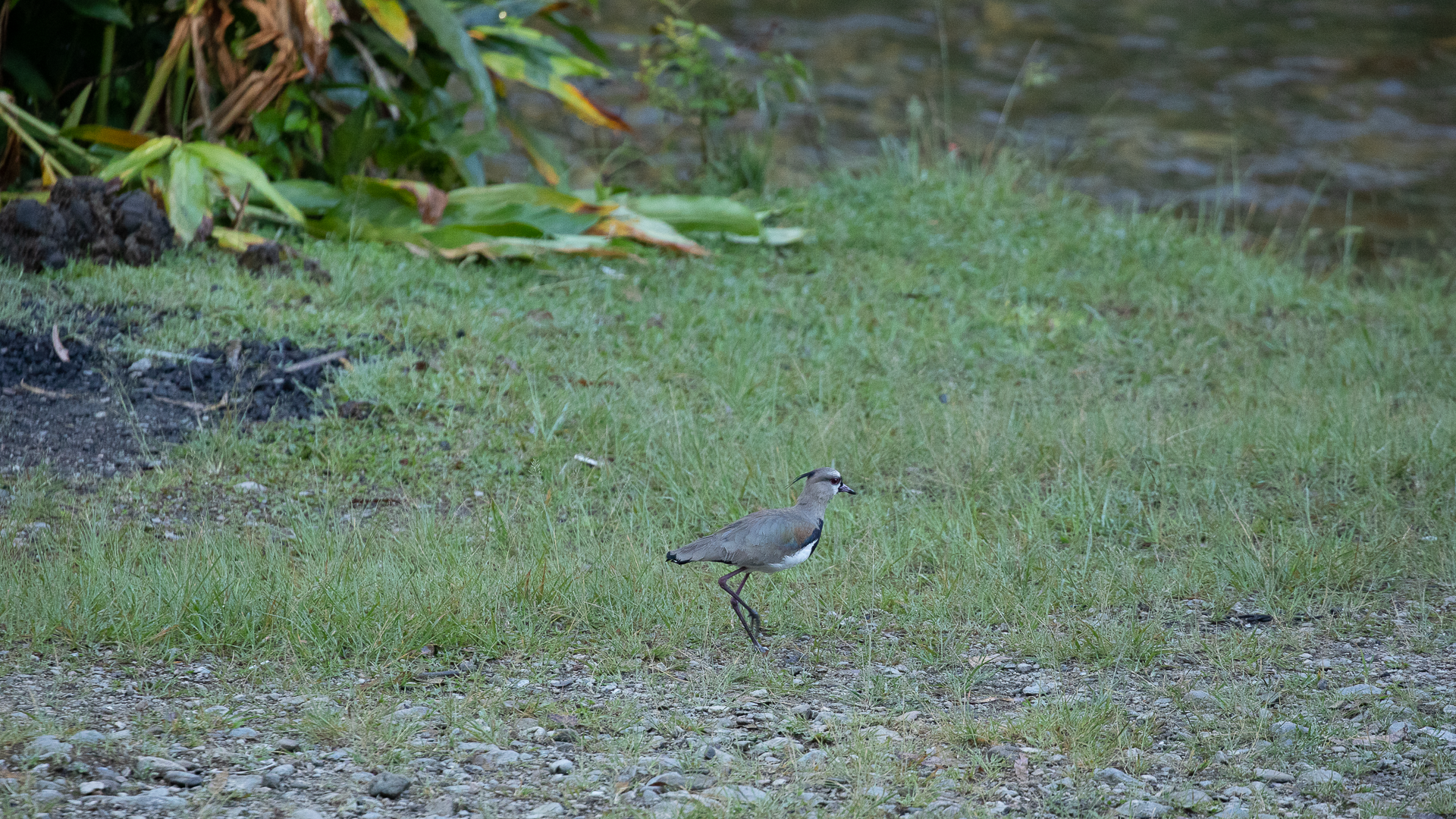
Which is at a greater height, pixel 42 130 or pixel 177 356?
pixel 42 130

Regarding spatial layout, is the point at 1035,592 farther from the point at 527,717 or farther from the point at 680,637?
the point at 527,717

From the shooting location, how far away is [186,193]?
253 inches

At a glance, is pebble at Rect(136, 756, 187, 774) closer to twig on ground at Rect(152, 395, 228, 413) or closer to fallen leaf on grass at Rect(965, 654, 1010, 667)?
fallen leaf on grass at Rect(965, 654, 1010, 667)

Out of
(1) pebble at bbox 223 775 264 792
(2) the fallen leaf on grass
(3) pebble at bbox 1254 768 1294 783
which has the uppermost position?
(1) pebble at bbox 223 775 264 792

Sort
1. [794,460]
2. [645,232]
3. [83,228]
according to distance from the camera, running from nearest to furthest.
Result: [794,460]
[83,228]
[645,232]

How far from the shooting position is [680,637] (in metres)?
3.91

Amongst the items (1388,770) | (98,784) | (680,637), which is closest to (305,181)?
(680,637)

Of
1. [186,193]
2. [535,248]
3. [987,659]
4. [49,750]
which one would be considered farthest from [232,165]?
[987,659]

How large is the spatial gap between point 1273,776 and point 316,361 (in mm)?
4087

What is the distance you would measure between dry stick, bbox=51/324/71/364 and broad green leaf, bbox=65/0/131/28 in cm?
213

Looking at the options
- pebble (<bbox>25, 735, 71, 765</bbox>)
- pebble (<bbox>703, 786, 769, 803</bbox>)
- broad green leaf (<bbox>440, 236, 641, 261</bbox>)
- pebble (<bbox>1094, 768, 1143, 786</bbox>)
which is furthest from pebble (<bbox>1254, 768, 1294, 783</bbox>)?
broad green leaf (<bbox>440, 236, 641, 261</bbox>)

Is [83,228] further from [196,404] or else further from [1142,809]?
[1142,809]

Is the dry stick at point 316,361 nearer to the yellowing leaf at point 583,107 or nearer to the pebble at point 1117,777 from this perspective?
the yellowing leaf at point 583,107

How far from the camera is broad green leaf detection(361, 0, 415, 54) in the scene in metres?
7.10
